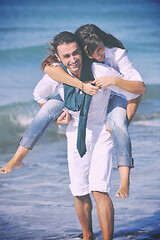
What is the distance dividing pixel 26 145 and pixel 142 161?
10.7 feet

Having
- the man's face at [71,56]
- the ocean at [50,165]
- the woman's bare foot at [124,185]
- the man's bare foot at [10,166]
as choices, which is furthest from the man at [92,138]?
the ocean at [50,165]

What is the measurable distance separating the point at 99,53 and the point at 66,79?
320 millimetres

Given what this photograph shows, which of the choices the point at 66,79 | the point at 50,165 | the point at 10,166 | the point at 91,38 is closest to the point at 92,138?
the point at 66,79

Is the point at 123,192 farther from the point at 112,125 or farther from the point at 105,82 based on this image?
the point at 105,82

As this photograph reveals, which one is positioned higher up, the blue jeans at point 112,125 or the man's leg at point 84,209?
the blue jeans at point 112,125

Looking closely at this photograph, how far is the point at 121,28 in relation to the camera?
2689 centimetres

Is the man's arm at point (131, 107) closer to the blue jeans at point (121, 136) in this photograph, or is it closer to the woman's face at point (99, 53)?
the blue jeans at point (121, 136)

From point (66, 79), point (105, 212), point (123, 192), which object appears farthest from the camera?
point (105, 212)

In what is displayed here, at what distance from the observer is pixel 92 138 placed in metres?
4.07

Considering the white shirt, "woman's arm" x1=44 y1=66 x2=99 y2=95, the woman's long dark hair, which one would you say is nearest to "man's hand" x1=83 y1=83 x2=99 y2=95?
"woman's arm" x1=44 y1=66 x2=99 y2=95

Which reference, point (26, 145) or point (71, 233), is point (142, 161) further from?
point (26, 145)

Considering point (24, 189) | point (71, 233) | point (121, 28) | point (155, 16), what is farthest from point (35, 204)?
point (155, 16)

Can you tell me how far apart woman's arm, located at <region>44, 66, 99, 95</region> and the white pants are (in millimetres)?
435

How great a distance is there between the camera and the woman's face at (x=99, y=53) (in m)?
3.80
